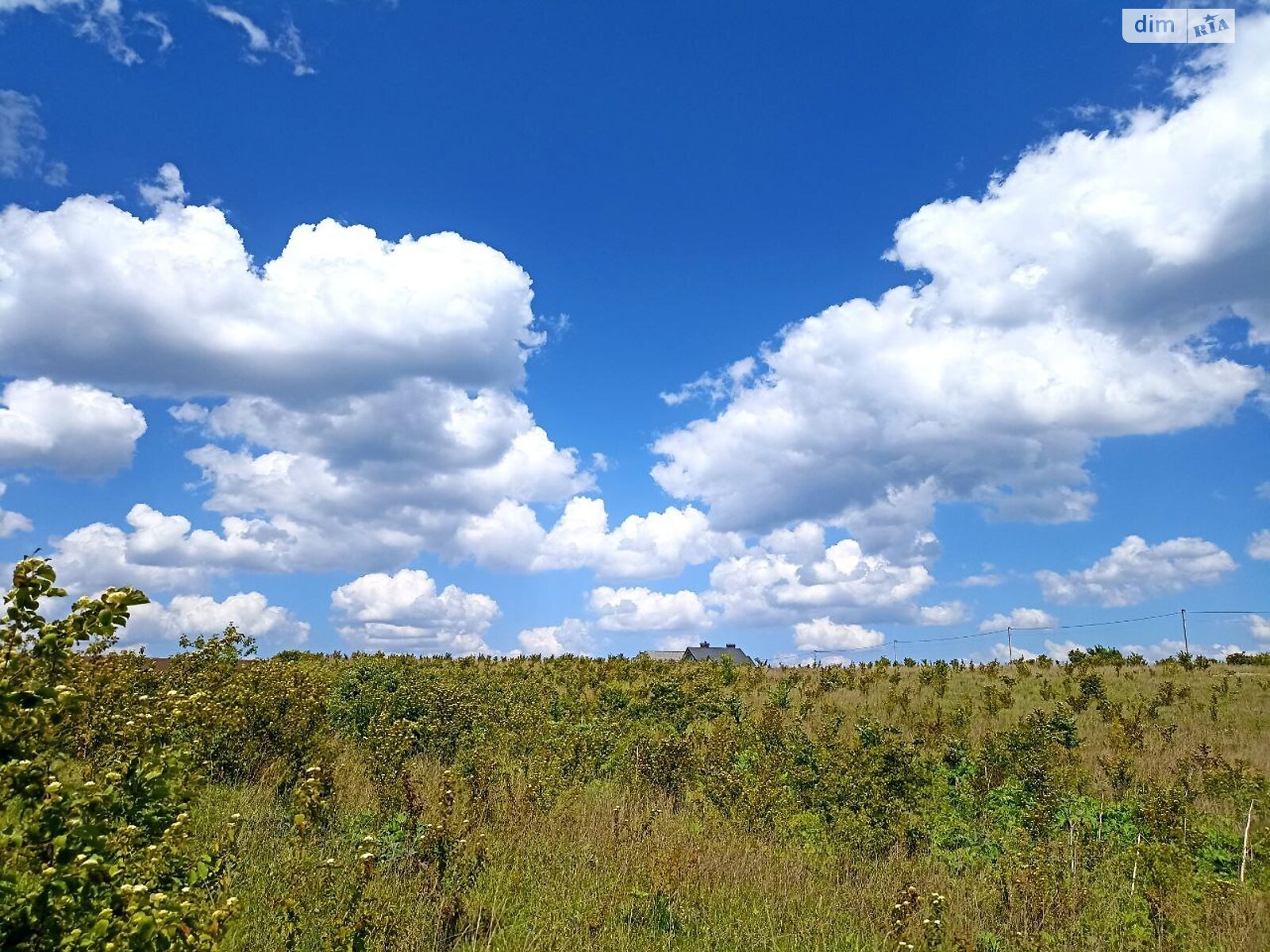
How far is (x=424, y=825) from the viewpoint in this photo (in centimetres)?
834

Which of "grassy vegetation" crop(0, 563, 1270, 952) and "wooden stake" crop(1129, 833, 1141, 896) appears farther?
"wooden stake" crop(1129, 833, 1141, 896)

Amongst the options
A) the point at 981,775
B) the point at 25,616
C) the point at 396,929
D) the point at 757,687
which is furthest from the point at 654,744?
the point at 25,616

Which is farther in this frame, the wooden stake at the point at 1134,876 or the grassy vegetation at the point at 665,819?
the wooden stake at the point at 1134,876

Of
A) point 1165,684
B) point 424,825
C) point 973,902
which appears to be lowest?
point 973,902

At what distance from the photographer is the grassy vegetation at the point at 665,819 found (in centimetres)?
623

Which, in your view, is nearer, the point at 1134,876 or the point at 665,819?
the point at 1134,876

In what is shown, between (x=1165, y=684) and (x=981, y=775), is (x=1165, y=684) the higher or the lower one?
the higher one

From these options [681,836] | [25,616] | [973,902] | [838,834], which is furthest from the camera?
[838,834]

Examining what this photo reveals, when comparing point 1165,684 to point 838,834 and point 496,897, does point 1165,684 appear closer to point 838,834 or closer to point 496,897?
point 838,834

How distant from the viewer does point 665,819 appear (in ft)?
36.5

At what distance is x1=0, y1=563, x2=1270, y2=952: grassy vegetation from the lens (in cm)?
623

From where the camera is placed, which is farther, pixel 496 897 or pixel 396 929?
pixel 496 897

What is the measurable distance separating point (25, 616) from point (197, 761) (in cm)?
864

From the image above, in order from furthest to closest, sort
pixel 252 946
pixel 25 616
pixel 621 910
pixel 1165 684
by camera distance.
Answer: pixel 1165 684 < pixel 621 910 < pixel 252 946 < pixel 25 616
